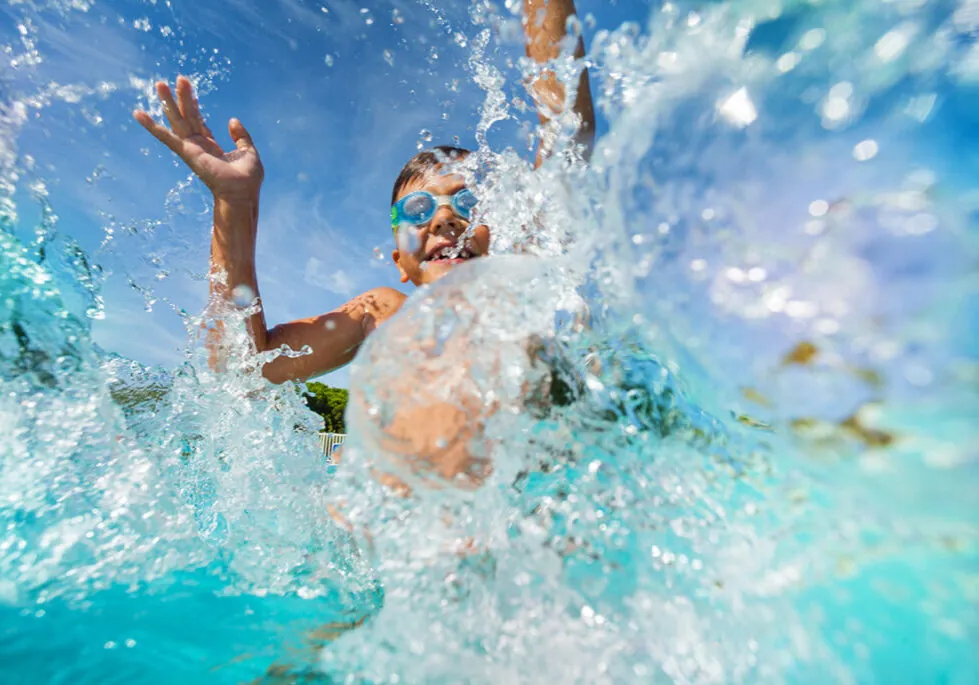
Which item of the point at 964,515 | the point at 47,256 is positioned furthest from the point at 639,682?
the point at 47,256

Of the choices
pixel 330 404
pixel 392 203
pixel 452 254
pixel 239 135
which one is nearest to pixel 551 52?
pixel 452 254

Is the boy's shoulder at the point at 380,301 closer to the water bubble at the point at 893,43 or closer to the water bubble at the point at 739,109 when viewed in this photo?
the water bubble at the point at 739,109

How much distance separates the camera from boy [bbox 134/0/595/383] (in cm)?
259

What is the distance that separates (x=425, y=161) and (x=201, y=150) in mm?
1361

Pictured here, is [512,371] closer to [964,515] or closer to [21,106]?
[964,515]

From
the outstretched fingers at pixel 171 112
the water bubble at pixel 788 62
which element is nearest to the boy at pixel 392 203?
the outstretched fingers at pixel 171 112

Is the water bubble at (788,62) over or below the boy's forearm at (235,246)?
below

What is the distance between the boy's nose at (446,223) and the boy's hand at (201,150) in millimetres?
952

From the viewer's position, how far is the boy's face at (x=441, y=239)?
3.11 metres

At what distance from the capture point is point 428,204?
3129mm

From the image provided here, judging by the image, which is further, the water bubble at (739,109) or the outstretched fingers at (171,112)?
the outstretched fingers at (171,112)

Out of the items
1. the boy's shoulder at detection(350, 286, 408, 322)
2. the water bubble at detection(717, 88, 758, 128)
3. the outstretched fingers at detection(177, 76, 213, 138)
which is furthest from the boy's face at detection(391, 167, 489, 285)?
the water bubble at detection(717, 88, 758, 128)

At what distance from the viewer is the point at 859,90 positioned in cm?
Answer: 108

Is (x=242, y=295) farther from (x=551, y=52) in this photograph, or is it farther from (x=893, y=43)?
(x=893, y=43)
